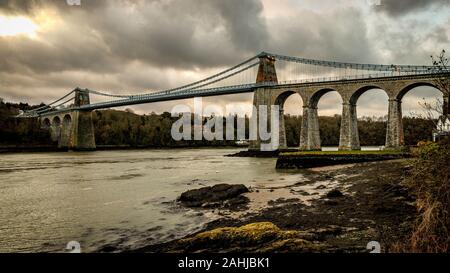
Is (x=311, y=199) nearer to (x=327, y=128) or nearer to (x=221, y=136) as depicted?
(x=327, y=128)

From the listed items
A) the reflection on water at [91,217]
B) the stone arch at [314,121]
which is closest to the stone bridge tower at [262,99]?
the stone arch at [314,121]

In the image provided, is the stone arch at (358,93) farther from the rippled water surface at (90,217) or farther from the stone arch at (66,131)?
the stone arch at (66,131)

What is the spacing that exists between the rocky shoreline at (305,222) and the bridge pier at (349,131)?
27.1 meters

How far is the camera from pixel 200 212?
33.4 feet

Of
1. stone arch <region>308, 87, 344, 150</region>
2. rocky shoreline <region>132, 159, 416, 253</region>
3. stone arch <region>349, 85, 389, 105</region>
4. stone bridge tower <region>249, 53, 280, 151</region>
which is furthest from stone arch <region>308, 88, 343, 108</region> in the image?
rocky shoreline <region>132, 159, 416, 253</region>

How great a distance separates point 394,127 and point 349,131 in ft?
17.1

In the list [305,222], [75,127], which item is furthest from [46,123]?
[305,222]

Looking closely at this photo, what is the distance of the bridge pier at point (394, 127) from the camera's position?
3416cm

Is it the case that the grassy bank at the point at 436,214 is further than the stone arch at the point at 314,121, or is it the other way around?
the stone arch at the point at 314,121

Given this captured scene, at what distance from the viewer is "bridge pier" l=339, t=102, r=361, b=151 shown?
3859cm

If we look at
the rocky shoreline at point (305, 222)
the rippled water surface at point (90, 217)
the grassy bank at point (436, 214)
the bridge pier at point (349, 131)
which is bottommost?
the rippled water surface at point (90, 217)

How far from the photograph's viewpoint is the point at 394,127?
34.8 meters

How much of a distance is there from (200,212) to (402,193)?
5.89 m

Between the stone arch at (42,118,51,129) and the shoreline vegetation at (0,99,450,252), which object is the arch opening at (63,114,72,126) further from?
the shoreline vegetation at (0,99,450,252)
